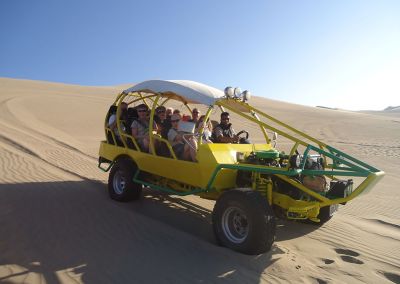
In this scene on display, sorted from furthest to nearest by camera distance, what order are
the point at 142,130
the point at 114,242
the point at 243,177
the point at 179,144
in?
the point at 142,130
the point at 179,144
the point at 243,177
the point at 114,242

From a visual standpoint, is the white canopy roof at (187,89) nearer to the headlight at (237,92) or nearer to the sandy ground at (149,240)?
the headlight at (237,92)

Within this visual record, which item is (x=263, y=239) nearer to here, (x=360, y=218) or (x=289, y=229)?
(x=289, y=229)

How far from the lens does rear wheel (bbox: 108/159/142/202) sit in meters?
7.01

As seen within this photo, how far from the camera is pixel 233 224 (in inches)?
199

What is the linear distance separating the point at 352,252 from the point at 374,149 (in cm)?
1643

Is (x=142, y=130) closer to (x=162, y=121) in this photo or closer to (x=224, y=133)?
(x=162, y=121)

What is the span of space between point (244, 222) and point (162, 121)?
337cm

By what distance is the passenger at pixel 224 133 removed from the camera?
22.7 ft

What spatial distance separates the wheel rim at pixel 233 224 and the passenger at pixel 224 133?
208 cm

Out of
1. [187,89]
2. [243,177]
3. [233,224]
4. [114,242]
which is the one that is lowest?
[114,242]

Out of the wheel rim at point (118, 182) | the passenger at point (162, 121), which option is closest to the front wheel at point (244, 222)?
the passenger at point (162, 121)

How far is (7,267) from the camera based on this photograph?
13.7 ft

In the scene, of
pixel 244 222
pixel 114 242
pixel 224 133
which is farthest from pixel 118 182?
pixel 244 222

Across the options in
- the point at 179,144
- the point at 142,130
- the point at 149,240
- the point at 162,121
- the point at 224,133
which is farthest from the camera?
the point at 162,121
